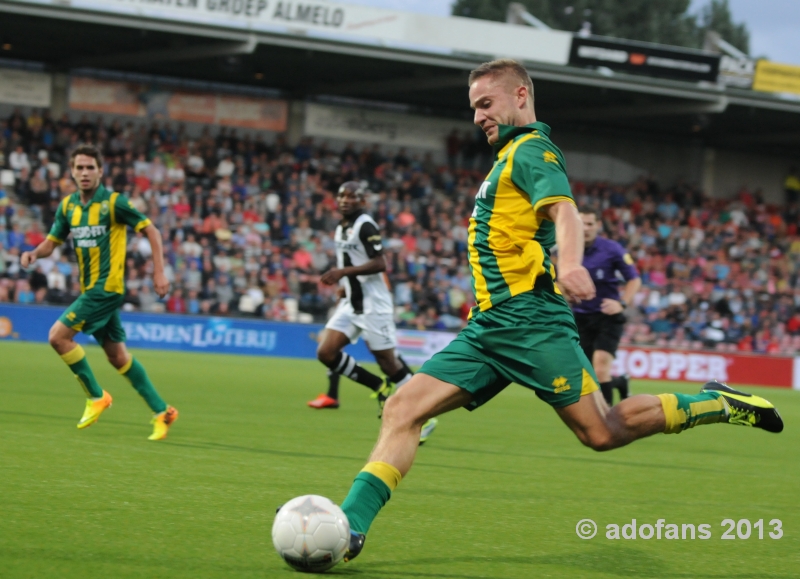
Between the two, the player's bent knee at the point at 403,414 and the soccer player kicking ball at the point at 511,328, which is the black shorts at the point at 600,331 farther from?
the player's bent knee at the point at 403,414

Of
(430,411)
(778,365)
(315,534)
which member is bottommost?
(778,365)

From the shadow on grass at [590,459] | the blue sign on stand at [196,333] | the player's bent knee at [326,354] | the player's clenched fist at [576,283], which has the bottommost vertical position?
the blue sign on stand at [196,333]

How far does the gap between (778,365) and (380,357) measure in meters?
16.3

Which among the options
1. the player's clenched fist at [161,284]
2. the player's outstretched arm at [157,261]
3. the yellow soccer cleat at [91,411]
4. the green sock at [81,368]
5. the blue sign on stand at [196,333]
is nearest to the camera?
the player's clenched fist at [161,284]

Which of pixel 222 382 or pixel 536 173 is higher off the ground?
pixel 536 173

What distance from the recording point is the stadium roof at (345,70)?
83.0 feet

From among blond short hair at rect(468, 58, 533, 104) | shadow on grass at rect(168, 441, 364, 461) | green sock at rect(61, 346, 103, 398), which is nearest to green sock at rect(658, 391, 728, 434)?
blond short hair at rect(468, 58, 533, 104)

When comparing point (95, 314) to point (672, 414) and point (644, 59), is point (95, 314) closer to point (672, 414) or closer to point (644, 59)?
point (672, 414)

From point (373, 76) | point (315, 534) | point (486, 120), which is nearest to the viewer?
point (315, 534)

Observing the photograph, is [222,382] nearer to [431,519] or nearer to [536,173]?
[431,519]

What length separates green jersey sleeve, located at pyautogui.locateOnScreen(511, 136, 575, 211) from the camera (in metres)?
4.25

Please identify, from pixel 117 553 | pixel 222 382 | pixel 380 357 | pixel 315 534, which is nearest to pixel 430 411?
pixel 315 534

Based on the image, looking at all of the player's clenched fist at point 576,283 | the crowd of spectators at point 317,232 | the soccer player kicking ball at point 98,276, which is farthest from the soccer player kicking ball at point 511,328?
the crowd of spectators at point 317,232

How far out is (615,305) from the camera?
1048cm
